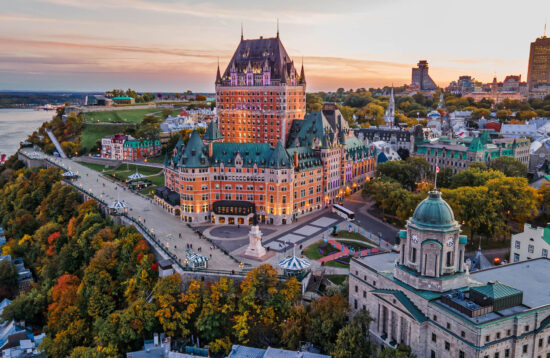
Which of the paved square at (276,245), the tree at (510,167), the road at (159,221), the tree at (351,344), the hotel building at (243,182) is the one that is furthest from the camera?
the tree at (510,167)

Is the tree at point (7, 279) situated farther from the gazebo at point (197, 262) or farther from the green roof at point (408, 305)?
the green roof at point (408, 305)

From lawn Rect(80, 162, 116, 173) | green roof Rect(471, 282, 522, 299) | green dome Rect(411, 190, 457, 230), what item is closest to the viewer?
green roof Rect(471, 282, 522, 299)

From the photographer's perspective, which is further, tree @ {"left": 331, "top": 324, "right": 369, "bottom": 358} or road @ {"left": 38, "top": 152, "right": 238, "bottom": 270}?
road @ {"left": 38, "top": 152, "right": 238, "bottom": 270}

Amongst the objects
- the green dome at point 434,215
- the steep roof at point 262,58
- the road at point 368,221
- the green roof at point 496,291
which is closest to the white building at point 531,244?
the road at point 368,221

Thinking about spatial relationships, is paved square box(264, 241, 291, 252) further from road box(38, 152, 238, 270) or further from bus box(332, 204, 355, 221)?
bus box(332, 204, 355, 221)

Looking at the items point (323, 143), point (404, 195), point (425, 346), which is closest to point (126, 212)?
point (323, 143)

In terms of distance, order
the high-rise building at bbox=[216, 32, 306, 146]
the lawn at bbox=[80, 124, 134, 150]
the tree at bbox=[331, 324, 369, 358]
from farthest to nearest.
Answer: the lawn at bbox=[80, 124, 134, 150], the high-rise building at bbox=[216, 32, 306, 146], the tree at bbox=[331, 324, 369, 358]

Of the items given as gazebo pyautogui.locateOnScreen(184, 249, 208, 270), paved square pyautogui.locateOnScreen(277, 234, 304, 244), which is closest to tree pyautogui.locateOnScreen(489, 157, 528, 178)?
paved square pyautogui.locateOnScreen(277, 234, 304, 244)
